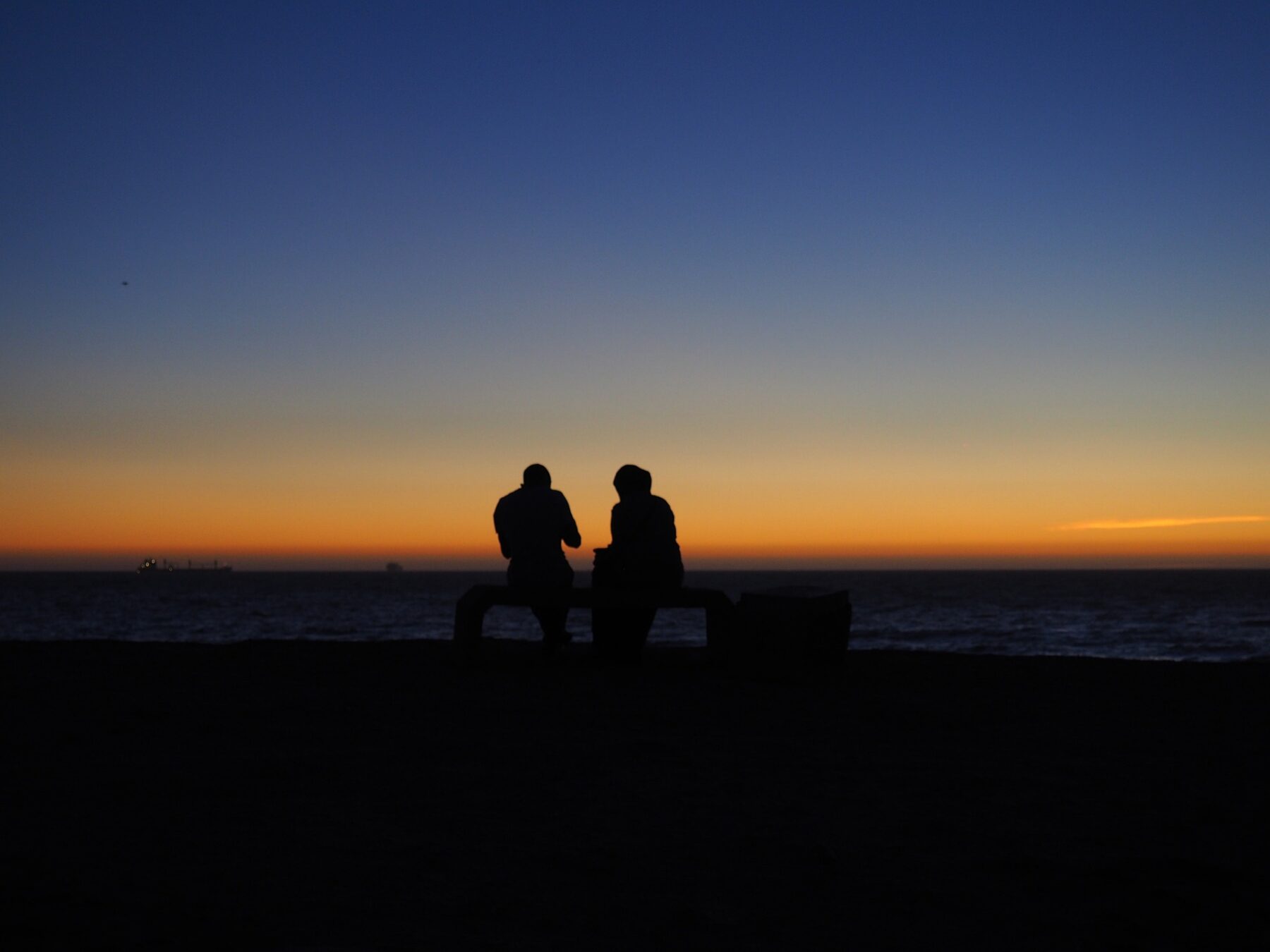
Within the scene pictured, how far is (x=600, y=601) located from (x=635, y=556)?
0.49m

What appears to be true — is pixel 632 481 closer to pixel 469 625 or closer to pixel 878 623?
pixel 469 625

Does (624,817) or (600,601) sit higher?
(600,601)

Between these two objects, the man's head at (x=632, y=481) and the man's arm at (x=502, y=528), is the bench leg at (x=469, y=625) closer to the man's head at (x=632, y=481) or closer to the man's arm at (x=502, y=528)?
the man's arm at (x=502, y=528)

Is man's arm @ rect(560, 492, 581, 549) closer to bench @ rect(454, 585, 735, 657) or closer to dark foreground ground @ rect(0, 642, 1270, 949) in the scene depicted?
bench @ rect(454, 585, 735, 657)

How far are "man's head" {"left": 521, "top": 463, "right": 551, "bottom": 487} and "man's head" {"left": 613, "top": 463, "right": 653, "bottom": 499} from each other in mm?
577

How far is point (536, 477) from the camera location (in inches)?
327

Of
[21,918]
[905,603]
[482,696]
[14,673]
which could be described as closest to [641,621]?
[482,696]

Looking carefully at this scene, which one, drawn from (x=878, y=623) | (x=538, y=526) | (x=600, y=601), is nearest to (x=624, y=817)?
(x=600, y=601)

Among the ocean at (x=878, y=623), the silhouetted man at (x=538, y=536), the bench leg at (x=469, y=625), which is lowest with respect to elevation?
the ocean at (x=878, y=623)

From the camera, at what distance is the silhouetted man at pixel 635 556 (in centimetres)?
794

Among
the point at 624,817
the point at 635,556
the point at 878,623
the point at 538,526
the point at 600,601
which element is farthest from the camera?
the point at 878,623

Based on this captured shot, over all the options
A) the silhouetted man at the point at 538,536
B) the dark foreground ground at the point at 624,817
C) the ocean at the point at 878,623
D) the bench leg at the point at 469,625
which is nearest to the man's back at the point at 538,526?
the silhouetted man at the point at 538,536

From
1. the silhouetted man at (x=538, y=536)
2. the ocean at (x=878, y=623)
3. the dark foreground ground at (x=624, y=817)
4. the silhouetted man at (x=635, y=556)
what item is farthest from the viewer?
the ocean at (x=878, y=623)

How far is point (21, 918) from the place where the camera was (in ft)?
9.04
